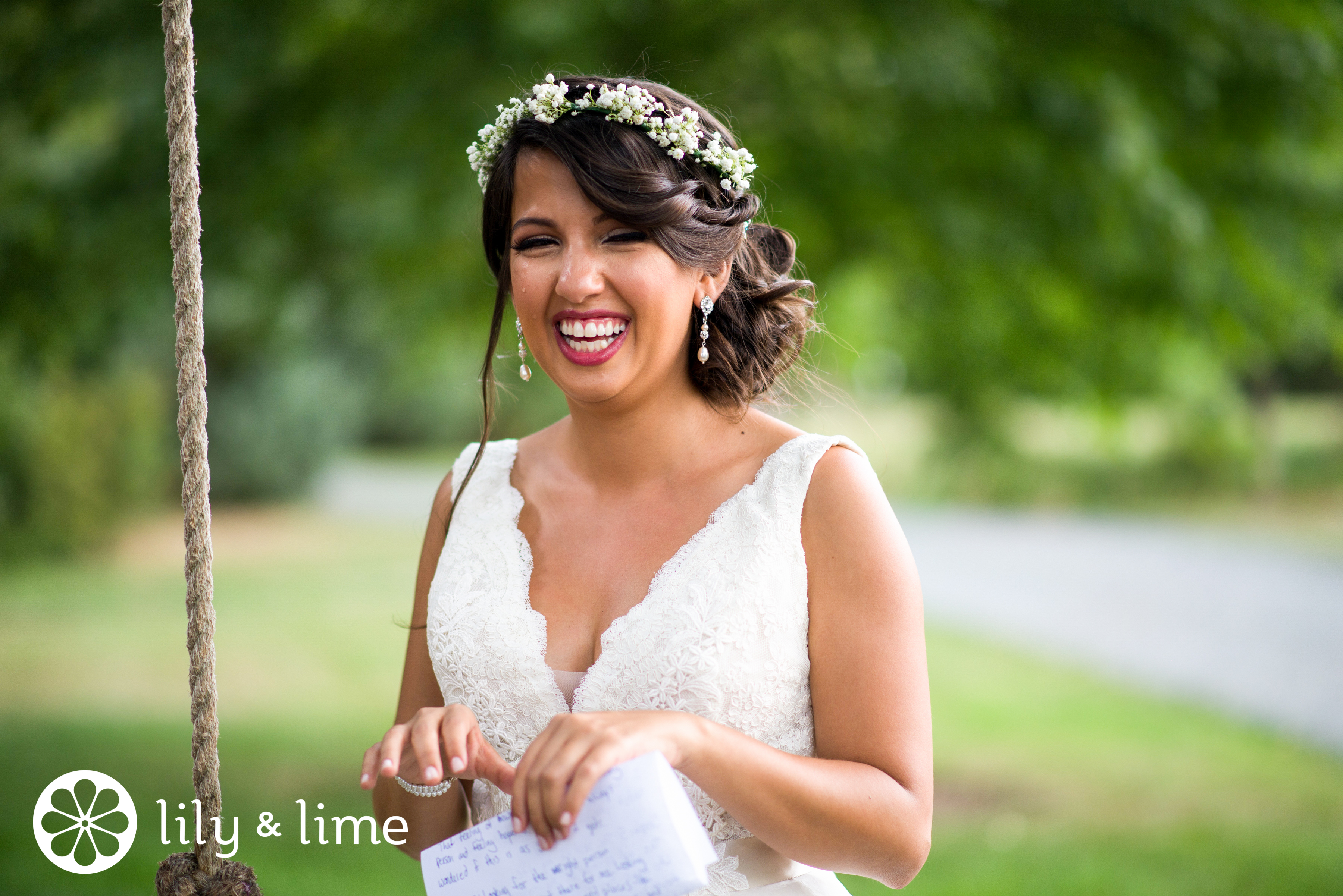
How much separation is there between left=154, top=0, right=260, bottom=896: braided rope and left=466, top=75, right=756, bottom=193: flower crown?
679 millimetres

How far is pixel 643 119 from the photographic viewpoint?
6.99 feet

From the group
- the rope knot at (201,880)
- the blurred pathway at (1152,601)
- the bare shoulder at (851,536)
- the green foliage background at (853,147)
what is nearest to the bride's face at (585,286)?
the bare shoulder at (851,536)

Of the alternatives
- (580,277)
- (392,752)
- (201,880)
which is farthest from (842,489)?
(201,880)

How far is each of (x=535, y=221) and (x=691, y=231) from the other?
287mm

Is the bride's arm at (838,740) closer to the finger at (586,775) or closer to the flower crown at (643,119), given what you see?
the finger at (586,775)

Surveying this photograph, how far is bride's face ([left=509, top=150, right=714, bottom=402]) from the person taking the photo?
205cm

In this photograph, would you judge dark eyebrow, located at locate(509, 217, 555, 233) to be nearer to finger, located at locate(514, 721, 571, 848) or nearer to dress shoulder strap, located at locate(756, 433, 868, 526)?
dress shoulder strap, located at locate(756, 433, 868, 526)

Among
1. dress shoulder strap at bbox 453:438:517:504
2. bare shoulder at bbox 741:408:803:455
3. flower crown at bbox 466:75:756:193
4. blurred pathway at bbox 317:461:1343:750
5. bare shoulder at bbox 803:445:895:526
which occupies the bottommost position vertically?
blurred pathway at bbox 317:461:1343:750

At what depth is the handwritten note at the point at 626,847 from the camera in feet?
4.88

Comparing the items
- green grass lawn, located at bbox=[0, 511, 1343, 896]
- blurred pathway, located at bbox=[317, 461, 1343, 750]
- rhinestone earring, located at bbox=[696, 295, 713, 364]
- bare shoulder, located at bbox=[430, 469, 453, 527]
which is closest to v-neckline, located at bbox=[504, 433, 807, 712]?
rhinestone earring, located at bbox=[696, 295, 713, 364]

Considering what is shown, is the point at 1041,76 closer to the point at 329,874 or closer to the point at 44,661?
the point at 329,874

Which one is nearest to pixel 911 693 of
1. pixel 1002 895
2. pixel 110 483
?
pixel 1002 895

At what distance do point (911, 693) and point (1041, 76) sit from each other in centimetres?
391

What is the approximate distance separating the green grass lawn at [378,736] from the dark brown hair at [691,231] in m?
4.00
